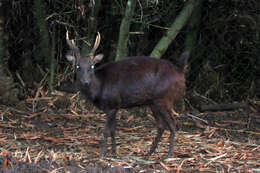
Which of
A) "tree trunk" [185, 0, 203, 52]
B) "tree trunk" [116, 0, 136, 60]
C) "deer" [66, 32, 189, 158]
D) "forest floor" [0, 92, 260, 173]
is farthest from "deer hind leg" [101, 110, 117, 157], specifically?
"tree trunk" [185, 0, 203, 52]

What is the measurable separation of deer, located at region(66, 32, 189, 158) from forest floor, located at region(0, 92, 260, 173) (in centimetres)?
35

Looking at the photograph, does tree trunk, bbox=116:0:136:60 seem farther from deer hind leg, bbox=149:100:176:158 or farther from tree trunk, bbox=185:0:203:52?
tree trunk, bbox=185:0:203:52

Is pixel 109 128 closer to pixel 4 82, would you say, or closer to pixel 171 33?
pixel 171 33

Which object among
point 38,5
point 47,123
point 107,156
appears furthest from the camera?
point 38,5

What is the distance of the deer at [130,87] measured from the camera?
5.20 meters

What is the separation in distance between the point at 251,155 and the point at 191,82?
10.5 ft

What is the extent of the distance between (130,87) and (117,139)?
956mm

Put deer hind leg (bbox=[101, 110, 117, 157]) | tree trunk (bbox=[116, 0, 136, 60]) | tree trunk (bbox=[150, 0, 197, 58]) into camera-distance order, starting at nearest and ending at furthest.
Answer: deer hind leg (bbox=[101, 110, 117, 157]), tree trunk (bbox=[116, 0, 136, 60]), tree trunk (bbox=[150, 0, 197, 58])

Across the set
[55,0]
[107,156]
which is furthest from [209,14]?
[107,156]

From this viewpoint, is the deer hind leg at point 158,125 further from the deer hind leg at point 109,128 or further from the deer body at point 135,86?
the deer hind leg at point 109,128

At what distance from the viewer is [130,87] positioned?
5277 mm

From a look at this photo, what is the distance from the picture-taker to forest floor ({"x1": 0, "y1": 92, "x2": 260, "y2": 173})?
15.2ft

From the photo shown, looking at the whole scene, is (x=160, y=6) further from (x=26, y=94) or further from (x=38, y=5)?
(x=26, y=94)

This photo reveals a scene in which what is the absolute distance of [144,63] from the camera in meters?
5.40
